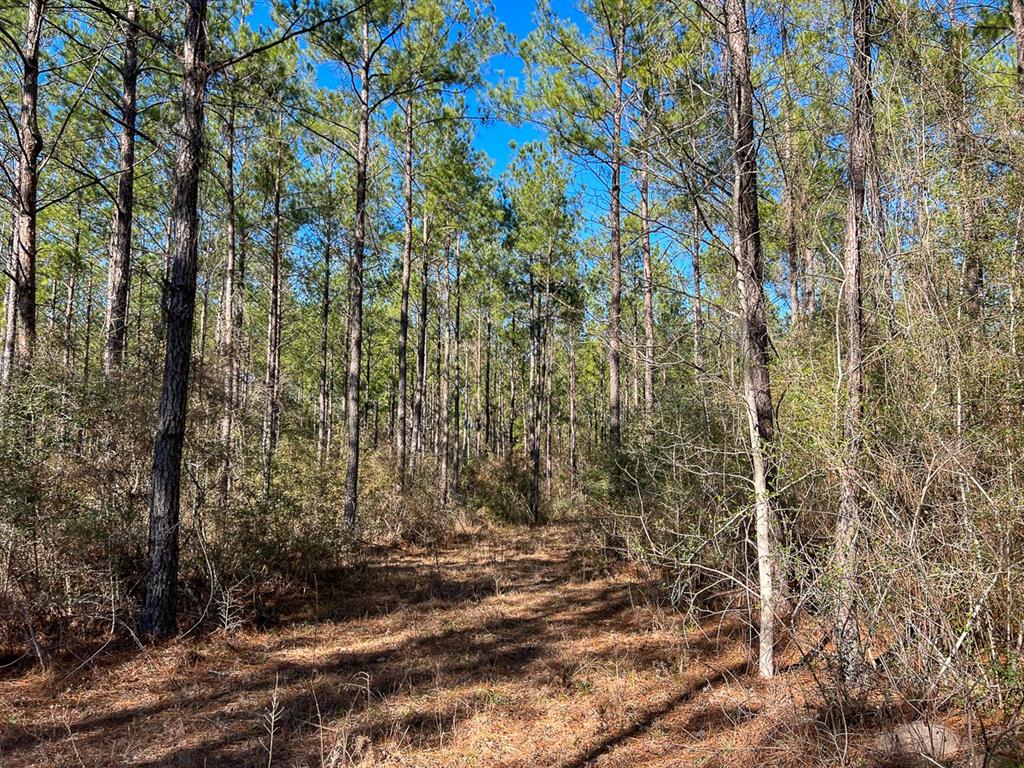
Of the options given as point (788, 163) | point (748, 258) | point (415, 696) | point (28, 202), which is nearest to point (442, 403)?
point (28, 202)

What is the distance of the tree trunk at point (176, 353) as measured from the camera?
4941 mm

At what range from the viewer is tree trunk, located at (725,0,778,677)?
3.92 metres

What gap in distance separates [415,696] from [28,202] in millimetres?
6511

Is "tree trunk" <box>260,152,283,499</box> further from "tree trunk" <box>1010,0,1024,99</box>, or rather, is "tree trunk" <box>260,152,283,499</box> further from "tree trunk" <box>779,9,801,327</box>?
"tree trunk" <box>1010,0,1024,99</box>

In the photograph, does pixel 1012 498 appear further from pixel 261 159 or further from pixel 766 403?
pixel 261 159

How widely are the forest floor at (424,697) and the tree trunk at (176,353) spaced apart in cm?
52

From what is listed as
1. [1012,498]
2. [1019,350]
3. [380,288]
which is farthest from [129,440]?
[380,288]

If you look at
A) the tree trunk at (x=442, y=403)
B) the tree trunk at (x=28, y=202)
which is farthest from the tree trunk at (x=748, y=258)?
the tree trunk at (x=442, y=403)

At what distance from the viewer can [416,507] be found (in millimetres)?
10906

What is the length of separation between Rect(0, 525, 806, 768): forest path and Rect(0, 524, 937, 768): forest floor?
0.6 inches

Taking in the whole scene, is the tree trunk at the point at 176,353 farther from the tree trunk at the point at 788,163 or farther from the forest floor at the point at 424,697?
the tree trunk at the point at 788,163

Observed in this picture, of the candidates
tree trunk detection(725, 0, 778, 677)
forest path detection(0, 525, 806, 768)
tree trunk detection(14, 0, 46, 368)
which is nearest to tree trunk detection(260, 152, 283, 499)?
tree trunk detection(14, 0, 46, 368)

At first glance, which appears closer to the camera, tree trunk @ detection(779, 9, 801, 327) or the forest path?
the forest path

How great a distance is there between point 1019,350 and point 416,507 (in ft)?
31.2
